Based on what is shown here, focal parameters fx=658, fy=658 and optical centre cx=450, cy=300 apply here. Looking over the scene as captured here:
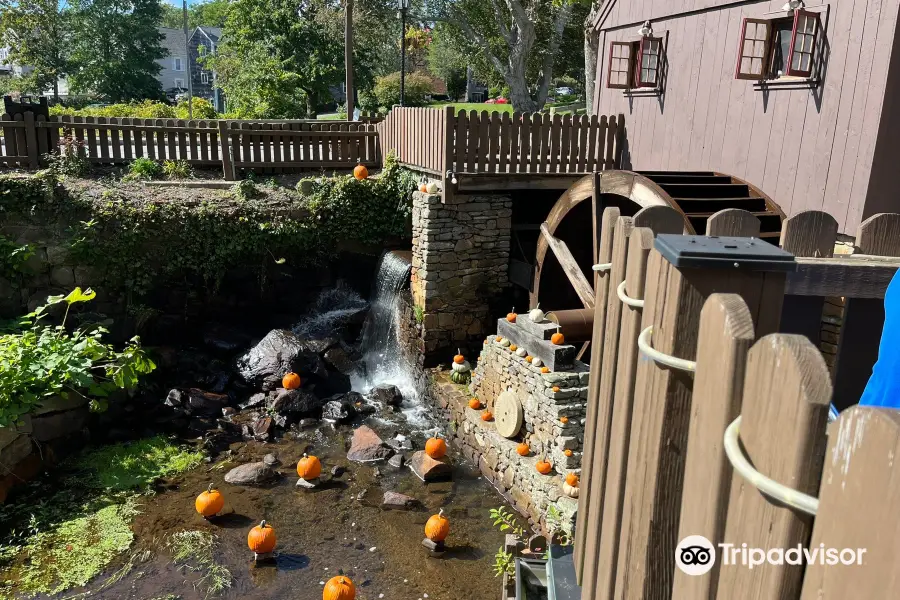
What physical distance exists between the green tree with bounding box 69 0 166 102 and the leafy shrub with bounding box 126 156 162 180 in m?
30.2

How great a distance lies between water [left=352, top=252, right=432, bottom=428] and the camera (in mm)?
9578

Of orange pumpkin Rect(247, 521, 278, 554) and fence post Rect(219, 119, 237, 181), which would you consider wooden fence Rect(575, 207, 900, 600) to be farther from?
fence post Rect(219, 119, 237, 181)

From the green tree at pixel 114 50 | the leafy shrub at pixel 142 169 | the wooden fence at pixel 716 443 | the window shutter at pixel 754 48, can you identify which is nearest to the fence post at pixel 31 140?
the leafy shrub at pixel 142 169

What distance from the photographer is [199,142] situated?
1168cm

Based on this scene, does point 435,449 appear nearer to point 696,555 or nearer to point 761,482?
point 696,555

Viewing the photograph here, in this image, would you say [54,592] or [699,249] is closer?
[699,249]

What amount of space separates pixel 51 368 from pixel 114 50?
1524 inches

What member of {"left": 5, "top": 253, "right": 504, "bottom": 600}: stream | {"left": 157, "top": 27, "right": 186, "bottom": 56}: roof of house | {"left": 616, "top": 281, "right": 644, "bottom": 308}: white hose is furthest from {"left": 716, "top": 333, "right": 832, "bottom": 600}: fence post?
{"left": 157, "top": 27, "right": 186, "bottom": 56}: roof of house

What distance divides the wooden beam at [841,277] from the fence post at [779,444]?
1.29 m

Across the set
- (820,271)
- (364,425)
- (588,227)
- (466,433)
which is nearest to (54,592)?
(364,425)

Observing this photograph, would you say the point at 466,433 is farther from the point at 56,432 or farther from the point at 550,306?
the point at 56,432

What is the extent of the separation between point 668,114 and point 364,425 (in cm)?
548

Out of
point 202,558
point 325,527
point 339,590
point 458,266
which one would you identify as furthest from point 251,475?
point 458,266

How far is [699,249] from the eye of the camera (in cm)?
110
